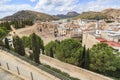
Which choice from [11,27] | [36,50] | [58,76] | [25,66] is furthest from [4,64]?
[11,27]

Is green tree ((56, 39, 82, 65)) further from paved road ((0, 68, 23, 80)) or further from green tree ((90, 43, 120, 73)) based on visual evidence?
paved road ((0, 68, 23, 80))

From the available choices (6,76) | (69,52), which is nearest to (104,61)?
(69,52)

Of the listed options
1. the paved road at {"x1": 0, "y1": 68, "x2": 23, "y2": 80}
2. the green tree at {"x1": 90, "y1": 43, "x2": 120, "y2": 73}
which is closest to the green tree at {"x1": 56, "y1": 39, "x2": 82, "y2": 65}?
the green tree at {"x1": 90, "y1": 43, "x2": 120, "y2": 73}

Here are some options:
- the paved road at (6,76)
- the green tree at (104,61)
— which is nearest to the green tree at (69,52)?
the green tree at (104,61)

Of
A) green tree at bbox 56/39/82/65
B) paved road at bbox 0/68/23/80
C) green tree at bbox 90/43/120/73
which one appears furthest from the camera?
green tree at bbox 56/39/82/65

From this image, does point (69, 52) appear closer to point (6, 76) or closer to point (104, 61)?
point (104, 61)

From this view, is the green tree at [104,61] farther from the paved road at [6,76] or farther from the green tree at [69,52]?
the paved road at [6,76]

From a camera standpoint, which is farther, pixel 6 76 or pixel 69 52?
pixel 69 52

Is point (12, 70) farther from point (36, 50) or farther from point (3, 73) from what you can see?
point (36, 50)

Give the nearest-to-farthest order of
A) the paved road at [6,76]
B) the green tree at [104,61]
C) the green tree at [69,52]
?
1. the paved road at [6,76]
2. the green tree at [104,61]
3. the green tree at [69,52]

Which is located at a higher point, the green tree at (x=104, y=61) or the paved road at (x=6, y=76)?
the paved road at (x=6, y=76)

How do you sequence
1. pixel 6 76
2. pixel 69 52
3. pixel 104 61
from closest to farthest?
1. pixel 6 76
2. pixel 104 61
3. pixel 69 52

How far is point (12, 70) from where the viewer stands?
1431 centimetres

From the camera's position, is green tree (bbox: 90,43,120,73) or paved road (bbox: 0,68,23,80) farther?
green tree (bbox: 90,43,120,73)
